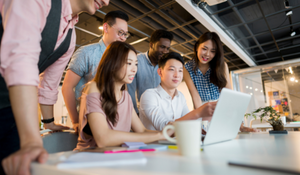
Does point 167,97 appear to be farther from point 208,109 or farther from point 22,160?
point 22,160

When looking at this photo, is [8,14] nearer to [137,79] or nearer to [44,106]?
[44,106]

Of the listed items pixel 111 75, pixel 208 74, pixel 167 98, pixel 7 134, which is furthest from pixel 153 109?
pixel 7 134

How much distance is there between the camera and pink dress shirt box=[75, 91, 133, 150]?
3.21ft

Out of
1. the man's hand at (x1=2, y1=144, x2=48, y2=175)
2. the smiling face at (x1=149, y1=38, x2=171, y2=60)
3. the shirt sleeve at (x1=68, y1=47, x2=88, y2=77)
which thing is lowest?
the man's hand at (x1=2, y1=144, x2=48, y2=175)

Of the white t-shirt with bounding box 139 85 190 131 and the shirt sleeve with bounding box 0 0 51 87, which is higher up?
the shirt sleeve with bounding box 0 0 51 87

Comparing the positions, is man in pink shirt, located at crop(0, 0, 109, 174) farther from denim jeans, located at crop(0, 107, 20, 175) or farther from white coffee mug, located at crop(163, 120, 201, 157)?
white coffee mug, located at crop(163, 120, 201, 157)

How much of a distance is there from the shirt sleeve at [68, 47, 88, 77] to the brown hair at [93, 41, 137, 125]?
16.8 inches

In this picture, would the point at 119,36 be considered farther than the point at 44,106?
Yes

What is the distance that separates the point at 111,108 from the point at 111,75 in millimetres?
218

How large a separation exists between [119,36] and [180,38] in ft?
12.4

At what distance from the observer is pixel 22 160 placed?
40cm

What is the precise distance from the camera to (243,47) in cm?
591

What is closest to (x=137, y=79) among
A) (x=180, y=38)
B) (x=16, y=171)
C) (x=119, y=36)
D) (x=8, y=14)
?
(x=119, y=36)

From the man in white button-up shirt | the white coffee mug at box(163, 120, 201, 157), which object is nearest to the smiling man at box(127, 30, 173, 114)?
the man in white button-up shirt
